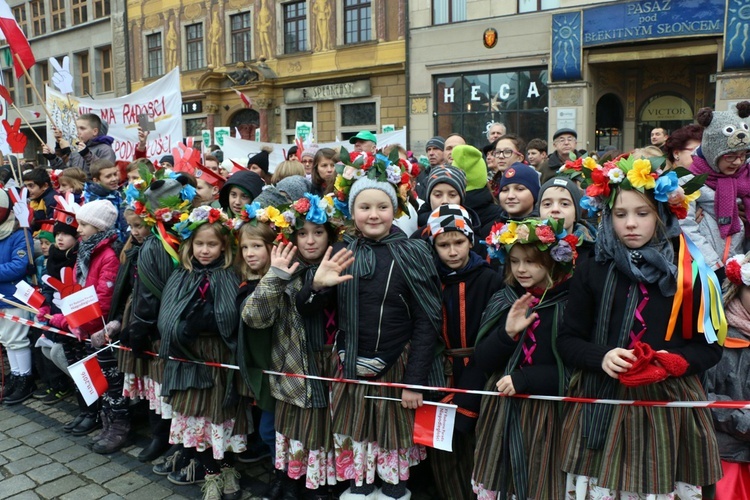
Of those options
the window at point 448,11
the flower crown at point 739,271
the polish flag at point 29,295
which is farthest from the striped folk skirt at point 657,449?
the window at point 448,11

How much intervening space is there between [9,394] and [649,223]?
5718mm

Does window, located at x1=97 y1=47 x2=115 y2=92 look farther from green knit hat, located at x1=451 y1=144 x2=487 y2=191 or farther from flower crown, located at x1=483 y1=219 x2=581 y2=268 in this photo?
flower crown, located at x1=483 y1=219 x2=581 y2=268

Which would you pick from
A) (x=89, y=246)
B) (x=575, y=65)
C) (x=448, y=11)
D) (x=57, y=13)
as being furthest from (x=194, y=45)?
(x=89, y=246)

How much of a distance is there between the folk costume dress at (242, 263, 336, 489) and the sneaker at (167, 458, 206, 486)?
69cm

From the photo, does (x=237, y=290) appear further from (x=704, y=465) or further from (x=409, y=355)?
(x=704, y=465)

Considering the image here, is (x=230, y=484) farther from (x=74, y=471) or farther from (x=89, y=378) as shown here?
(x=89, y=378)

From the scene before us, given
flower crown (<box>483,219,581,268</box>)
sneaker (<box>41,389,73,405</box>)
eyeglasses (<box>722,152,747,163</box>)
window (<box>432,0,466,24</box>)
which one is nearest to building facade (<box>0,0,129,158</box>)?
window (<box>432,0,466,24</box>)

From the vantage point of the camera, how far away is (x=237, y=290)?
366cm

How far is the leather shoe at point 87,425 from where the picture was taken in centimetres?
469

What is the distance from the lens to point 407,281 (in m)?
3.17

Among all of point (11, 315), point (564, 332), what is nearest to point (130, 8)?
point (11, 315)

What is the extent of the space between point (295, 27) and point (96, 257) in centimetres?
1693

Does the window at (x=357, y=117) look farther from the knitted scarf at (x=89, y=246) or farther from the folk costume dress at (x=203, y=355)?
the folk costume dress at (x=203, y=355)

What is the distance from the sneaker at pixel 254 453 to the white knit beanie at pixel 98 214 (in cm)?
205
